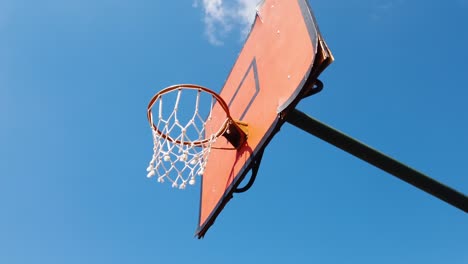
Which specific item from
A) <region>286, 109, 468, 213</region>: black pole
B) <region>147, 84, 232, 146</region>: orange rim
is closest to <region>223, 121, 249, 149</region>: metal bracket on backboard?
<region>147, 84, 232, 146</region>: orange rim

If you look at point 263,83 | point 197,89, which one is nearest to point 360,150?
point 263,83

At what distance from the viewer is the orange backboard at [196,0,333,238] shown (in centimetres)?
301

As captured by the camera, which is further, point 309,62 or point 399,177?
point 399,177

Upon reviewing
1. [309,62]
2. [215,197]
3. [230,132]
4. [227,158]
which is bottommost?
[215,197]

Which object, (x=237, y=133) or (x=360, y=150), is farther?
(x=237, y=133)

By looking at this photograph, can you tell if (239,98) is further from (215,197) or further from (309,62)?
(309,62)

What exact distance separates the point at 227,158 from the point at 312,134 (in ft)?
3.29

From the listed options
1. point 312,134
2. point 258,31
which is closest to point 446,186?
point 312,134

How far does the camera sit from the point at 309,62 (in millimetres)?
2900

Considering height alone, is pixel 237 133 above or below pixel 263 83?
below

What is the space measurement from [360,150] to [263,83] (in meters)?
0.93

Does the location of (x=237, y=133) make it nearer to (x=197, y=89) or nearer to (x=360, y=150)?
(x=197, y=89)

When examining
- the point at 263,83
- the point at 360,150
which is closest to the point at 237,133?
the point at 263,83

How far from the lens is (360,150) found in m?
3.07
